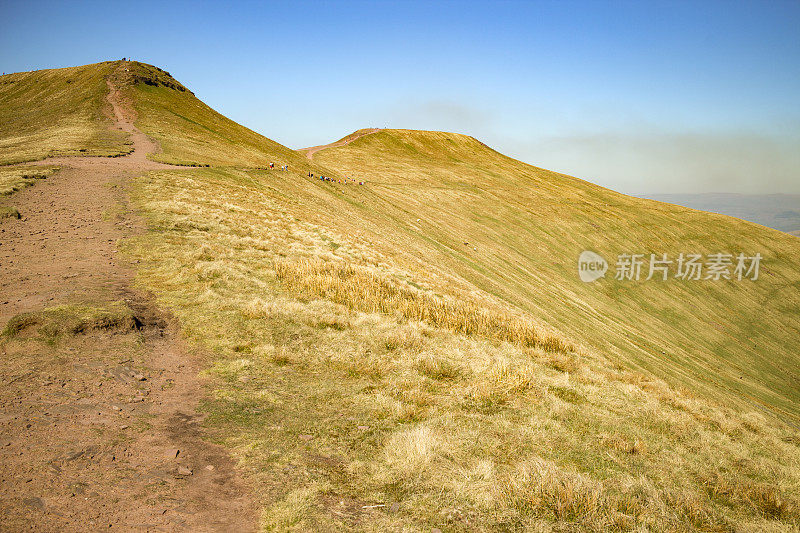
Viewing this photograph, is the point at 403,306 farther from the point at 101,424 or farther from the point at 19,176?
the point at 19,176

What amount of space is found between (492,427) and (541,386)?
268cm

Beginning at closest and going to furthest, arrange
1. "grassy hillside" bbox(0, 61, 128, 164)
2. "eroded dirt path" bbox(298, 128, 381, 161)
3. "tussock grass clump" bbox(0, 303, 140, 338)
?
"tussock grass clump" bbox(0, 303, 140, 338) → "grassy hillside" bbox(0, 61, 128, 164) → "eroded dirt path" bbox(298, 128, 381, 161)

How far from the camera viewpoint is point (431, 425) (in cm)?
684

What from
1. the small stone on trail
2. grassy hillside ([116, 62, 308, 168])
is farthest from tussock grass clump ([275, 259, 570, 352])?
grassy hillside ([116, 62, 308, 168])

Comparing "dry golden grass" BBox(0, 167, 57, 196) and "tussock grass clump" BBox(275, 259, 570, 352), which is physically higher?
"dry golden grass" BBox(0, 167, 57, 196)

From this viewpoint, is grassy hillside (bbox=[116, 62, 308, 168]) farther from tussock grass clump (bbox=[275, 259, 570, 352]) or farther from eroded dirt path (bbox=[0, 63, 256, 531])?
eroded dirt path (bbox=[0, 63, 256, 531])

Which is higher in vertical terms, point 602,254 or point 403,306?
point 602,254

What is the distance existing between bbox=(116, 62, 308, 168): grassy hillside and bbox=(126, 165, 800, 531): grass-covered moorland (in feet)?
94.1

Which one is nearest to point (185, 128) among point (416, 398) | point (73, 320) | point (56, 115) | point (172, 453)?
point (56, 115)

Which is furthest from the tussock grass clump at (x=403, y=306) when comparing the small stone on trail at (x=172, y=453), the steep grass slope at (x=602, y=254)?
the steep grass slope at (x=602, y=254)

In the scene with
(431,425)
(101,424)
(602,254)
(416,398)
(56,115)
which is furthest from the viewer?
(602,254)

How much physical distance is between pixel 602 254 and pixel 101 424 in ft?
218

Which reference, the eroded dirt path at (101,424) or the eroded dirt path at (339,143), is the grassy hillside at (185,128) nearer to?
the eroded dirt path at (339,143)

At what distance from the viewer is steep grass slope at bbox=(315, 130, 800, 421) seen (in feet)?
110
